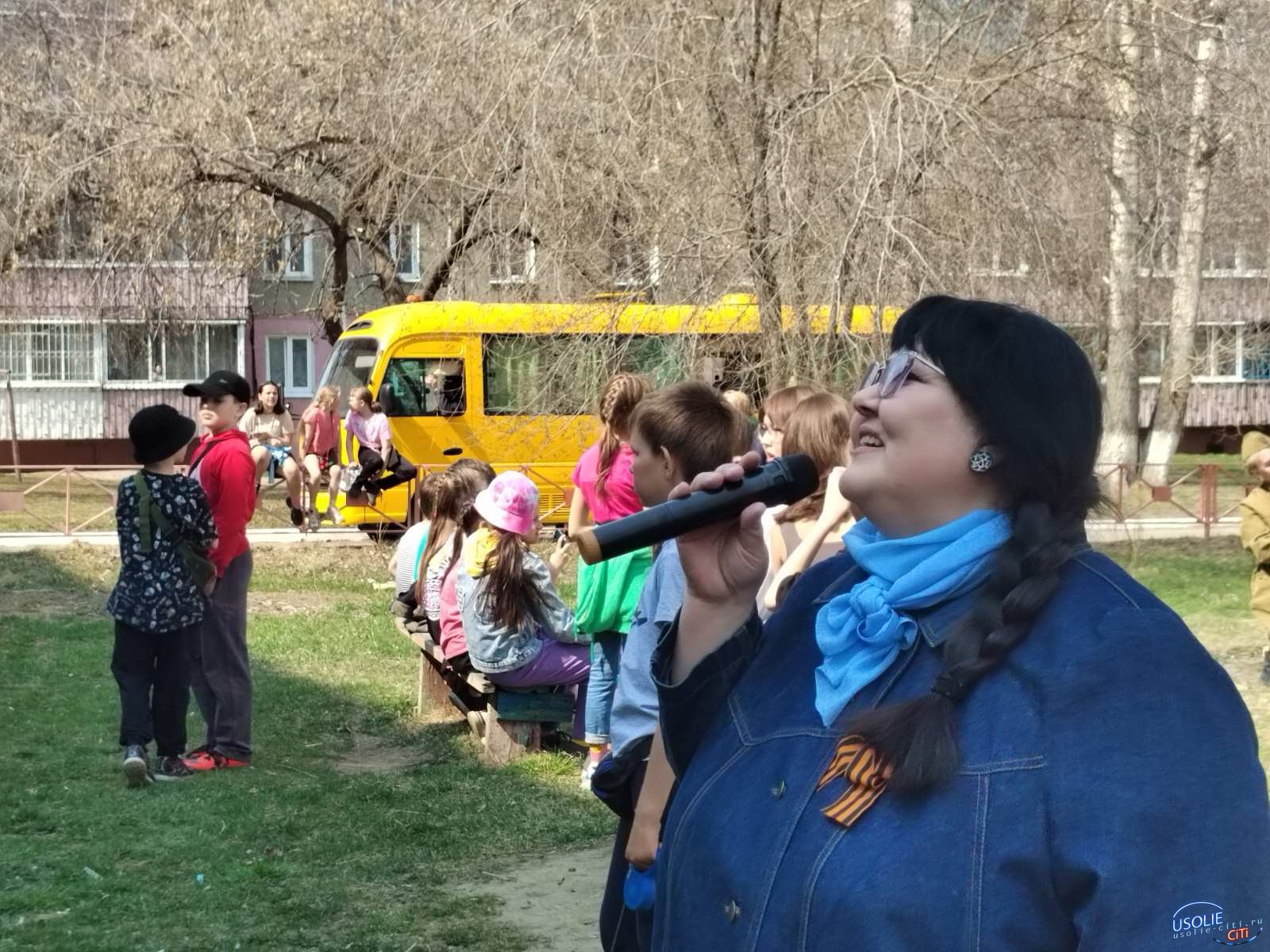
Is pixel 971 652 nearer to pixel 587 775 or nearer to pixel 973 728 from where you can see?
pixel 973 728

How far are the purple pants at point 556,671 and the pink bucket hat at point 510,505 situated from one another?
598 millimetres

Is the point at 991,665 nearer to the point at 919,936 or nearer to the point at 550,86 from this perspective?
the point at 919,936

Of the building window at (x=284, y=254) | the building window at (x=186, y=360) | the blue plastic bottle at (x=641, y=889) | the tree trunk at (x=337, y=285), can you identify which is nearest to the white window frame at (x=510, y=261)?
the tree trunk at (x=337, y=285)

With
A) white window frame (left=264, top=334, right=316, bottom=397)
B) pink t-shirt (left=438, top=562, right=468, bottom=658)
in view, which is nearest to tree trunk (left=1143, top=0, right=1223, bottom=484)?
pink t-shirt (left=438, top=562, right=468, bottom=658)

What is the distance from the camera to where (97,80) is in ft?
63.0

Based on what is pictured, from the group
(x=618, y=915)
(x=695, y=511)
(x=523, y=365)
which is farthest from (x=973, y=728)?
(x=523, y=365)

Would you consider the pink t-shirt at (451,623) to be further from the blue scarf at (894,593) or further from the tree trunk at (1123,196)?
the blue scarf at (894,593)

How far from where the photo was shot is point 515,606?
7.57 meters

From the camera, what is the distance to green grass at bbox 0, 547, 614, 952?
555cm

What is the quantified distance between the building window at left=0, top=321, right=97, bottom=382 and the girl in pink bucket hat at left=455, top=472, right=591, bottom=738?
92.5 ft

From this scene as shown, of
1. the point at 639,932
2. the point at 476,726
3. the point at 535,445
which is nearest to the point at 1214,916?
the point at 639,932

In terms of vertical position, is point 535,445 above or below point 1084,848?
below

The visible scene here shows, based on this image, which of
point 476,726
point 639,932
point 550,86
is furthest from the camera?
point 550,86

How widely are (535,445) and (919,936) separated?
13675 millimetres
